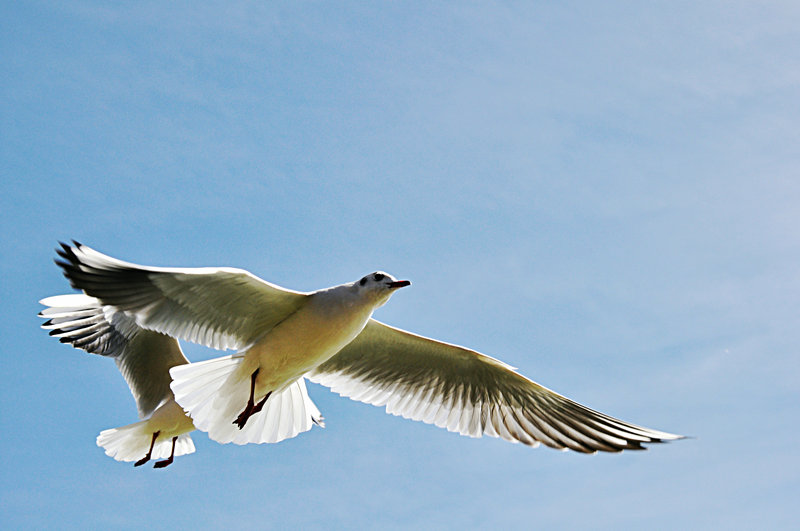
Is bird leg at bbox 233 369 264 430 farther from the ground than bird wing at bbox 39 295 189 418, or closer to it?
closer to it

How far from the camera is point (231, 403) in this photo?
287 inches

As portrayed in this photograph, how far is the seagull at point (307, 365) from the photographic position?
6652mm

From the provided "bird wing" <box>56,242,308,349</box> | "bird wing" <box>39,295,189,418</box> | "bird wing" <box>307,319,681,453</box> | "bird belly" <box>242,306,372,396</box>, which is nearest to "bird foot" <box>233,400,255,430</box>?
"bird belly" <box>242,306,372,396</box>

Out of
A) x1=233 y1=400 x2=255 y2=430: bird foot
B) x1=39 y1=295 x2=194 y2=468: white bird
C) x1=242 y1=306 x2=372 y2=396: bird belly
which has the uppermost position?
x1=39 y1=295 x2=194 y2=468: white bird

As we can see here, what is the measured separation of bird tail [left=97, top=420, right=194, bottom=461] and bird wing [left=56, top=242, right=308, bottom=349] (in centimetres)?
273

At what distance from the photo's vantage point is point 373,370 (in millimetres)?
8062

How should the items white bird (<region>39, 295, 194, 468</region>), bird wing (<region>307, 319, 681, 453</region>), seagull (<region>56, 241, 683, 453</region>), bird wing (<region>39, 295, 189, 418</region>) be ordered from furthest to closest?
bird wing (<region>39, 295, 189, 418</region>), white bird (<region>39, 295, 194, 468</region>), bird wing (<region>307, 319, 681, 453</region>), seagull (<region>56, 241, 683, 453</region>)

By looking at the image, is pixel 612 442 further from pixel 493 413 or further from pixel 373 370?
pixel 373 370

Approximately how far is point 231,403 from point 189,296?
3.17 feet

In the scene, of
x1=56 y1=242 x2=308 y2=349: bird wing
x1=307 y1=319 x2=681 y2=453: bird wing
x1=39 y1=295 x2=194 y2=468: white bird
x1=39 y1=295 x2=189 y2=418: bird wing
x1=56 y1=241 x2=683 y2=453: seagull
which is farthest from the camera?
x1=39 y1=295 x2=189 y2=418: bird wing

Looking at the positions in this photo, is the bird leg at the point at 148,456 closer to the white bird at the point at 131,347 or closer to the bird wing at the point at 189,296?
the white bird at the point at 131,347

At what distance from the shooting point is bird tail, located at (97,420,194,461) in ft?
31.0

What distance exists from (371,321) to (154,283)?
177 centimetres

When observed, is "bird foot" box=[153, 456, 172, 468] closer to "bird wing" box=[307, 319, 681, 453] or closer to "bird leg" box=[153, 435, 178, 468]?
"bird leg" box=[153, 435, 178, 468]
